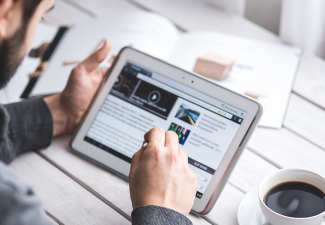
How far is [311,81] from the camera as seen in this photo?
0.82 meters

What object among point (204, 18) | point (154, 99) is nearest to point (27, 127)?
point (154, 99)

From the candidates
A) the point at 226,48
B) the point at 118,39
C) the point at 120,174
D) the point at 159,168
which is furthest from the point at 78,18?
the point at 159,168

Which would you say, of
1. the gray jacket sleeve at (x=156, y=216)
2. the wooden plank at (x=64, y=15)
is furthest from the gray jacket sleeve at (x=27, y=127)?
the wooden plank at (x=64, y=15)

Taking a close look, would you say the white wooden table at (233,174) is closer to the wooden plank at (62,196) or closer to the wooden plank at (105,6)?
the wooden plank at (62,196)

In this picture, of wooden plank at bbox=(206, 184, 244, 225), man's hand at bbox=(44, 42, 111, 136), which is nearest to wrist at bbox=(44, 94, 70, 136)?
man's hand at bbox=(44, 42, 111, 136)

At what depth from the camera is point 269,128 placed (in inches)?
28.3

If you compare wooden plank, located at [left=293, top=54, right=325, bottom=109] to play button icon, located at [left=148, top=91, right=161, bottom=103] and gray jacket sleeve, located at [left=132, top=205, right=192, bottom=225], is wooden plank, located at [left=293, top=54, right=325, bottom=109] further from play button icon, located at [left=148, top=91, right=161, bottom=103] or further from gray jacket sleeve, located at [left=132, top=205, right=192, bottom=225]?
gray jacket sleeve, located at [left=132, top=205, right=192, bottom=225]

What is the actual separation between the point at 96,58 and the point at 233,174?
41 centimetres

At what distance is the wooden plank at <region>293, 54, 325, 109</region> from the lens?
780mm

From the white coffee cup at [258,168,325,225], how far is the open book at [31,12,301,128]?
0.74 feet

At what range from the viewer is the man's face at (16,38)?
434 millimetres

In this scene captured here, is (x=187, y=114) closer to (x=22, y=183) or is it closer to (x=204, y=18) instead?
(x=22, y=183)

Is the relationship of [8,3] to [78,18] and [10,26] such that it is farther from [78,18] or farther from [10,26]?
[78,18]

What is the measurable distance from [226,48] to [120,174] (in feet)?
1.58
